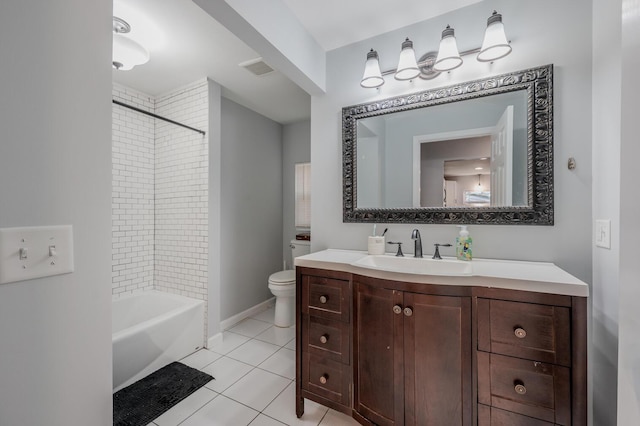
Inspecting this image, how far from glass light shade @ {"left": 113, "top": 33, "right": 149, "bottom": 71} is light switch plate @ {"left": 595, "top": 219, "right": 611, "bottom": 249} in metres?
2.87

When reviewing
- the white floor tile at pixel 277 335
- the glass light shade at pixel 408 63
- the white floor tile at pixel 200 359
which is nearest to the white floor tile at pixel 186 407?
the white floor tile at pixel 200 359

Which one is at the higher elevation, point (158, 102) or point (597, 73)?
point (158, 102)

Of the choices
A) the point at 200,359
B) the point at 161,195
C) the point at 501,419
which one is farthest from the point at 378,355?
the point at 161,195

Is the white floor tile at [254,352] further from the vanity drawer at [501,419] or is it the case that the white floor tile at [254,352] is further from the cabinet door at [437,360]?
the vanity drawer at [501,419]

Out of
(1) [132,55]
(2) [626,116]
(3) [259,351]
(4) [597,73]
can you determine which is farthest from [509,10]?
(3) [259,351]

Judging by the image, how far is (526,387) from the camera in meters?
1.07

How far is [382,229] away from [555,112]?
117 centimetres

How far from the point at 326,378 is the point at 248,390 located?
2.45 ft

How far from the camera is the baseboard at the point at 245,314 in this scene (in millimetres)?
2913

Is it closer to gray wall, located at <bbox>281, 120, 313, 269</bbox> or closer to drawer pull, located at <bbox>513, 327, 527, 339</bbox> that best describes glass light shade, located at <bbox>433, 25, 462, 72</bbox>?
drawer pull, located at <bbox>513, 327, 527, 339</bbox>

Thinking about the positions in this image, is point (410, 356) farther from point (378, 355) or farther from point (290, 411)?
point (290, 411)

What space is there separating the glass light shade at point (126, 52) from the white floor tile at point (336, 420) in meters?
2.71

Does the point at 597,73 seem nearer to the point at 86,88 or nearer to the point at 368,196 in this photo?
the point at 368,196

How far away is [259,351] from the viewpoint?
2434 mm
